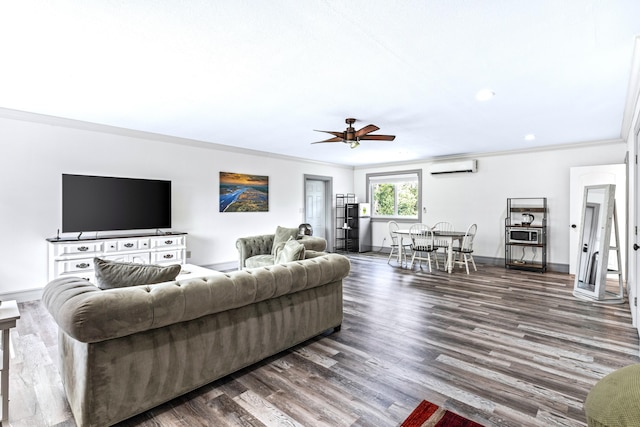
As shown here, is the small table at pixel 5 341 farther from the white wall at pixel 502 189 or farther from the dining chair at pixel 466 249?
the white wall at pixel 502 189

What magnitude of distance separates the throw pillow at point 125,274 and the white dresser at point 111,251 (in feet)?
8.25

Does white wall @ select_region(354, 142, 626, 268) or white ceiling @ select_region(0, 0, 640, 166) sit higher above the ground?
white ceiling @ select_region(0, 0, 640, 166)

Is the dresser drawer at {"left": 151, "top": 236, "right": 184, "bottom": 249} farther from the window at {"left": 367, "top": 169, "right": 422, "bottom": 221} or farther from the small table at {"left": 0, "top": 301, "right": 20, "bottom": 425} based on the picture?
the window at {"left": 367, "top": 169, "right": 422, "bottom": 221}

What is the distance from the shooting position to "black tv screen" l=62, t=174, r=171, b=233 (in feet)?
13.8

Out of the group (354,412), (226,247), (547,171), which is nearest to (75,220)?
(226,247)

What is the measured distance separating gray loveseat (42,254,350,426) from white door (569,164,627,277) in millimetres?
5128

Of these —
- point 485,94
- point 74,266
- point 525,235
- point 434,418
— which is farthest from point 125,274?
point 525,235

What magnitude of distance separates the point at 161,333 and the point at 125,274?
1.48 feet

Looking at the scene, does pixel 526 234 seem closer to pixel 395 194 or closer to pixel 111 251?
pixel 395 194

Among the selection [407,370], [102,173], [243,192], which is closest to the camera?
[407,370]

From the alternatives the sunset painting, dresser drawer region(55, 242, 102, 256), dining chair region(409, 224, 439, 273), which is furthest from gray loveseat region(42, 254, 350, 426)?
dining chair region(409, 224, 439, 273)

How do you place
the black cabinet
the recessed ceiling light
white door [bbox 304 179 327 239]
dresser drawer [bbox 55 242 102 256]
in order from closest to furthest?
the recessed ceiling light < dresser drawer [bbox 55 242 102 256] < white door [bbox 304 179 327 239] < the black cabinet

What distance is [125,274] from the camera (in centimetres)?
205

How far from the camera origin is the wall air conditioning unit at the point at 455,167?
693 centimetres
